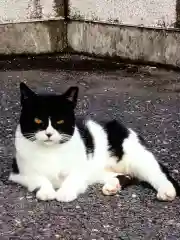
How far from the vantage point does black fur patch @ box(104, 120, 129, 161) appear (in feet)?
13.5

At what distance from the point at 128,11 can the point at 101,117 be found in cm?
272

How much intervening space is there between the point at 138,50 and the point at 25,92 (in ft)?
14.7

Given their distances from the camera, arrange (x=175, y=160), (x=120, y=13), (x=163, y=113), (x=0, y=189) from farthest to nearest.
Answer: (x=120, y=13), (x=163, y=113), (x=175, y=160), (x=0, y=189)

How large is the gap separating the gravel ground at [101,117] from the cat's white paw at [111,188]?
4 cm

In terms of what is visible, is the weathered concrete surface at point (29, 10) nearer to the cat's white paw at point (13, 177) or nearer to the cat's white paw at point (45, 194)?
the cat's white paw at point (13, 177)

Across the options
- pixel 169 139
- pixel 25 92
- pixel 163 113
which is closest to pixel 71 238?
pixel 25 92

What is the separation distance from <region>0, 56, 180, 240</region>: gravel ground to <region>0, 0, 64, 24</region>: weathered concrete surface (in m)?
0.61

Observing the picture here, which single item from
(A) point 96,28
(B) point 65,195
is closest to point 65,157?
(B) point 65,195

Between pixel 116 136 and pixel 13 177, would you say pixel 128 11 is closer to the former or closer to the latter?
pixel 116 136

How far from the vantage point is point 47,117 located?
377 centimetres

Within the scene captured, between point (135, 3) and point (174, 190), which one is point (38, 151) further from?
point (135, 3)

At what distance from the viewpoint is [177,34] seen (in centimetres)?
762

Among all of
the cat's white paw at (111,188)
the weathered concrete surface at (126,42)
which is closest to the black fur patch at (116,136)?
the cat's white paw at (111,188)

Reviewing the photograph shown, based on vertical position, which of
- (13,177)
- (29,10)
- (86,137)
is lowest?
(13,177)
